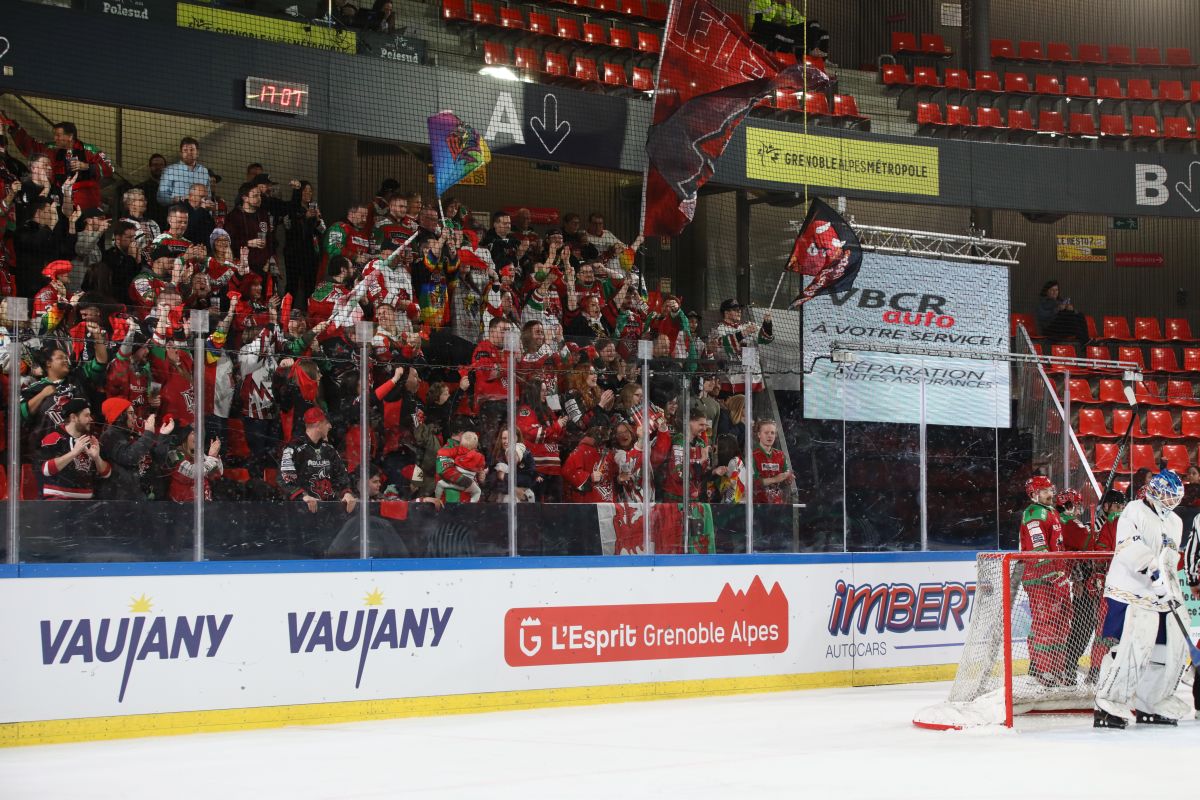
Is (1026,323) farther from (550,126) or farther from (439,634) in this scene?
(439,634)

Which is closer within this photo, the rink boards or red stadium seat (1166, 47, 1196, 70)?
the rink boards

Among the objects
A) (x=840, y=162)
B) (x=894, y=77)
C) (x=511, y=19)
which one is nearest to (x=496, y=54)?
(x=511, y=19)

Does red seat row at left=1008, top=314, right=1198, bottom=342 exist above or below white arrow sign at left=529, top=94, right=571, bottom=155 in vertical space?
below

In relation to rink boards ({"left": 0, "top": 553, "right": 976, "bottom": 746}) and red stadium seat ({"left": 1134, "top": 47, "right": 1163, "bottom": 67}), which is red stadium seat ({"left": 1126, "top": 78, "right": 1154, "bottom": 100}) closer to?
red stadium seat ({"left": 1134, "top": 47, "right": 1163, "bottom": 67})

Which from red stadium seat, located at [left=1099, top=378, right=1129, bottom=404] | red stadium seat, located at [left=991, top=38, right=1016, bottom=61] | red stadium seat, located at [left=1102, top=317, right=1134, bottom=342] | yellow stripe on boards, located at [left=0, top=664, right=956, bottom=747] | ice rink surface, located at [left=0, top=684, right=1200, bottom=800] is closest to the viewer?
ice rink surface, located at [left=0, top=684, right=1200, bottom=800]

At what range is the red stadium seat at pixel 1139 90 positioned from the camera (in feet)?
64.8

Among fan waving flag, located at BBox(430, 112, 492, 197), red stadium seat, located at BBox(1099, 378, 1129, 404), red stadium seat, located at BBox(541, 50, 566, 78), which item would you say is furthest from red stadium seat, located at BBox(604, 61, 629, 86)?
red stadium seat, located at BBox(1099, 378, 1129, 404)

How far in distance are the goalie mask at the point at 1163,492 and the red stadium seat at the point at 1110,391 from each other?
29.8 feet

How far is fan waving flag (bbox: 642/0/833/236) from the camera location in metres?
12.9

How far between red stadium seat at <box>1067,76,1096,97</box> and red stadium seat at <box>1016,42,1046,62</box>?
3.54 feet

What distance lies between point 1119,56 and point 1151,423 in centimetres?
676

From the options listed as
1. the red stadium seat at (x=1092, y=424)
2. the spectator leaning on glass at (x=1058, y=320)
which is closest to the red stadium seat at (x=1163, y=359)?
the spectator leaning on glass at (x=1058, y=320)

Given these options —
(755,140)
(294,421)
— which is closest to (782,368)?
(294,421)

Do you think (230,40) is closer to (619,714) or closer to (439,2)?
(439,2)
